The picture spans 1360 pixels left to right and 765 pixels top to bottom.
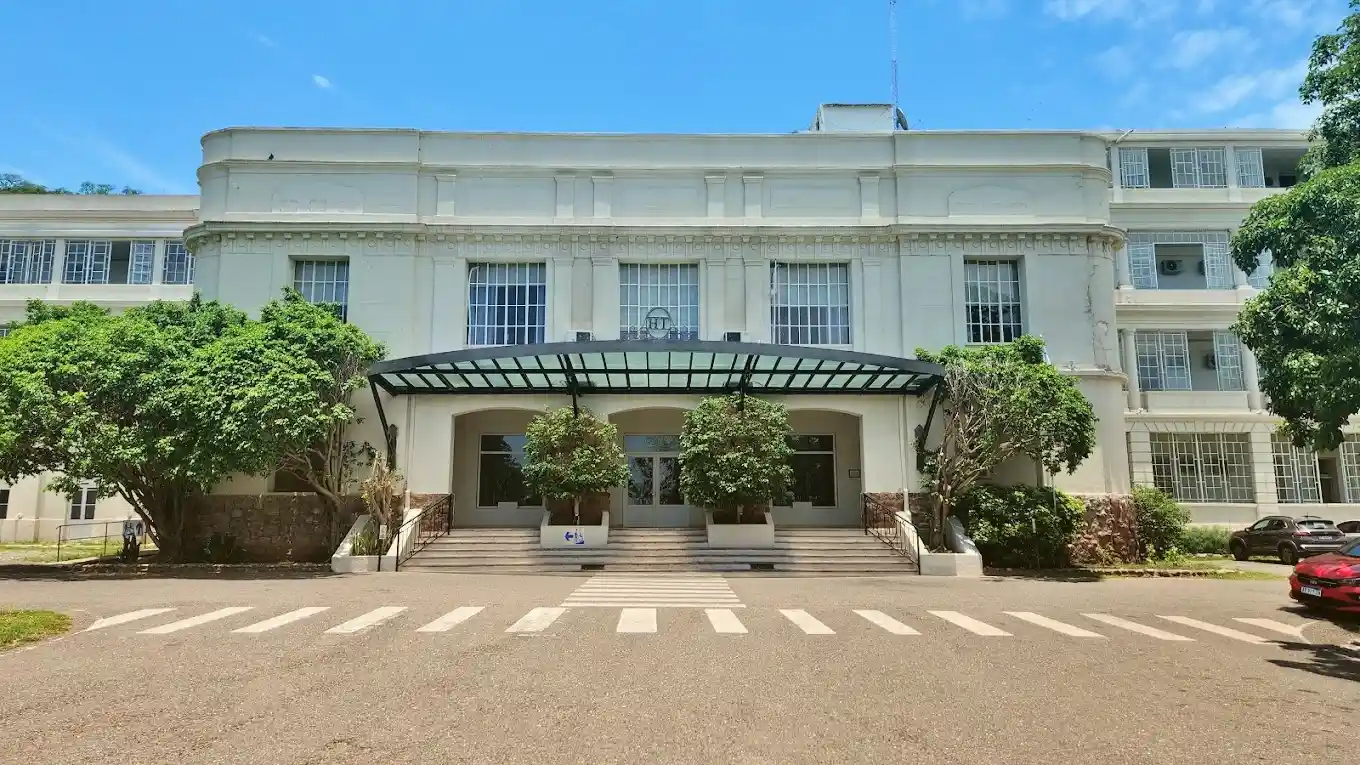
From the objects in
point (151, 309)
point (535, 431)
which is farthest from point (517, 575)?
point (151, 309)

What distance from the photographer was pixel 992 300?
2441 cm

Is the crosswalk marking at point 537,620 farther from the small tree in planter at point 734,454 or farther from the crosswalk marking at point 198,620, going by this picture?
the small tree in planter at point 734,454

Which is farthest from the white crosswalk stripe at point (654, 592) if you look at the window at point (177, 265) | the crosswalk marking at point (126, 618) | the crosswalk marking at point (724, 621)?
the window at point (177, 265)

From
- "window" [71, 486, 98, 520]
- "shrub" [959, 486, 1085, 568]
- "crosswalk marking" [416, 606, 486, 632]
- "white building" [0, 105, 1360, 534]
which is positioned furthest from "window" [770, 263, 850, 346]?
"window" [71, 486, 98, 520]

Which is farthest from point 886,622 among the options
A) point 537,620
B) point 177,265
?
point 177,265

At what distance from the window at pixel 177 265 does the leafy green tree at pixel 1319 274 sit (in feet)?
101

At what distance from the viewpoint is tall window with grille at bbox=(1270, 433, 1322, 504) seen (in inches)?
1133

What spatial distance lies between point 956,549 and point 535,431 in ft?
34.1

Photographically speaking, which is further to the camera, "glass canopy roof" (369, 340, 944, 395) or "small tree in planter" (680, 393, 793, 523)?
"small tree in planter" (680, 393, 793, 523)

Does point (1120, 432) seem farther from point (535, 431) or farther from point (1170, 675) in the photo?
point (1170, 675)

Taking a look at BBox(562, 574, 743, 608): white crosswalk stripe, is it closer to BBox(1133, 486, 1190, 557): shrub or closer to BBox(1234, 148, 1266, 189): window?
BBox(1133, 486, 1190, 557): shrub

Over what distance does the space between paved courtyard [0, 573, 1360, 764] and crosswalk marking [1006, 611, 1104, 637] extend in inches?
2.1

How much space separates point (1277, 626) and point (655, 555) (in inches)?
478

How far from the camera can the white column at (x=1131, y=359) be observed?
29547 millimetres
